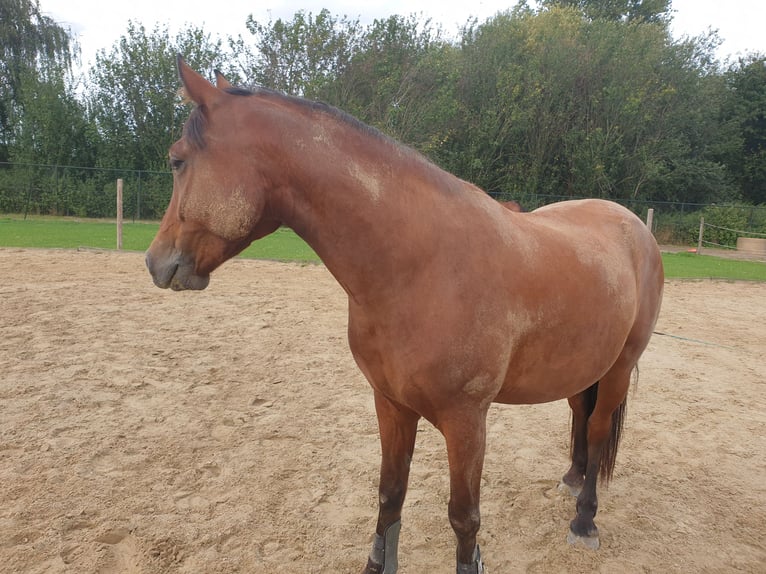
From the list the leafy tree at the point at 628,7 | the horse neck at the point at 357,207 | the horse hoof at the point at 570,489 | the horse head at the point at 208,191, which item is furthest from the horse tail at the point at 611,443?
the leafy tree at the point at 628,7

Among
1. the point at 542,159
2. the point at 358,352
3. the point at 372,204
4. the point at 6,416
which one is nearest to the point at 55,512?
the point at 6,416

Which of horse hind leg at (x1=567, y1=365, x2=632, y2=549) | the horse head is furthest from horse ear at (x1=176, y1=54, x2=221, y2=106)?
horse hind leg at (x1=567, y1=365, x2=632, y2=549)

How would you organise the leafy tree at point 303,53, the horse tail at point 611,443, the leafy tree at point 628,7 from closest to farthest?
the horse tail at point 611,443 → the leafy tree at point 303,53 → the leafy tree at point 628,7

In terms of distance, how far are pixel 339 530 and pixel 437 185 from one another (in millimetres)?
1910

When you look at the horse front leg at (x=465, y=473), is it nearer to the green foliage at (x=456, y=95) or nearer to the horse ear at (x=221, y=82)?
the horse ear at (x=221, y=82)

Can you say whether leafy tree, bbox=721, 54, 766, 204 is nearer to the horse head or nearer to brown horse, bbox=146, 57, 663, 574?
brown horse, bbox=146, 57, 663, 574

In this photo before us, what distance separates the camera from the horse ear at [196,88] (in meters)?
1.52

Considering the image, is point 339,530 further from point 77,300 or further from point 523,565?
point 77,300

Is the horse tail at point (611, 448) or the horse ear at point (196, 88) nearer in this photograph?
the horse ear at point (196, 88)

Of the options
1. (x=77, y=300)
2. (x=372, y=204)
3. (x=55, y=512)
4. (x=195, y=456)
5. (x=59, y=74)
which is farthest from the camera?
(x=59, y=74)

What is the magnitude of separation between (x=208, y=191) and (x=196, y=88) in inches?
13.3

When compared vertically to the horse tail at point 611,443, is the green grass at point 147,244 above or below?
above

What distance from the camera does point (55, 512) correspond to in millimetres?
2557

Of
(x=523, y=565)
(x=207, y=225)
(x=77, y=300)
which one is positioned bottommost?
(x=523, y=565)
